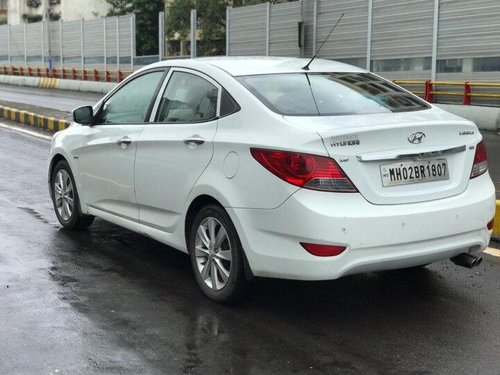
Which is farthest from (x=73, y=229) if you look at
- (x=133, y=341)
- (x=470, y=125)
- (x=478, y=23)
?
(x=478, y=23)

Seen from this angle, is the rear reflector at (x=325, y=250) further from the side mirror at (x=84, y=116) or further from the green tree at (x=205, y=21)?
the green tree at (x=205, y=21)

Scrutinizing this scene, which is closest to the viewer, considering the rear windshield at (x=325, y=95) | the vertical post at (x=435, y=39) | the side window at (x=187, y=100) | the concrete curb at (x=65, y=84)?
the rear windshield at (x=325, y=95)

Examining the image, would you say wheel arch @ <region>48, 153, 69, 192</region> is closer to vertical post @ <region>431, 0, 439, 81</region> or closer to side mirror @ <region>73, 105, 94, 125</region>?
side mirror @ <region>73, 105, 94, 125</region>

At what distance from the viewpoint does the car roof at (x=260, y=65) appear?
4855mm

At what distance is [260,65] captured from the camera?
5016 mm

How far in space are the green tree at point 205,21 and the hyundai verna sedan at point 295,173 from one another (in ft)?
118

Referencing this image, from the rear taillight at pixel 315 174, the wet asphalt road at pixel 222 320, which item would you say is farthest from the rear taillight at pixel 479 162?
the rear taillight at pixel 315 174

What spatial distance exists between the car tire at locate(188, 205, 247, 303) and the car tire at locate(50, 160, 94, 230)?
190 cm

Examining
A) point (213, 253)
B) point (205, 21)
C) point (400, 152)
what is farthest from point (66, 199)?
point (205, 21)

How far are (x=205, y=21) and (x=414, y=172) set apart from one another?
38.5 meters

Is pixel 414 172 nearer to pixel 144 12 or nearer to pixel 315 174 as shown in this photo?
pixel 315 174

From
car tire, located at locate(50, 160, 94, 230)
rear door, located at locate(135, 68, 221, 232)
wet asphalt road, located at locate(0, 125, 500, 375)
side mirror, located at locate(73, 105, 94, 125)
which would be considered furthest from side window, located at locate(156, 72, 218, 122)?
car tire, located at locate(50, 160, 94, 230)

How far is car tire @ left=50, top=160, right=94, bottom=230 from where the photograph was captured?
628 cm

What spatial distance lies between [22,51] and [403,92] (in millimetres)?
47108
